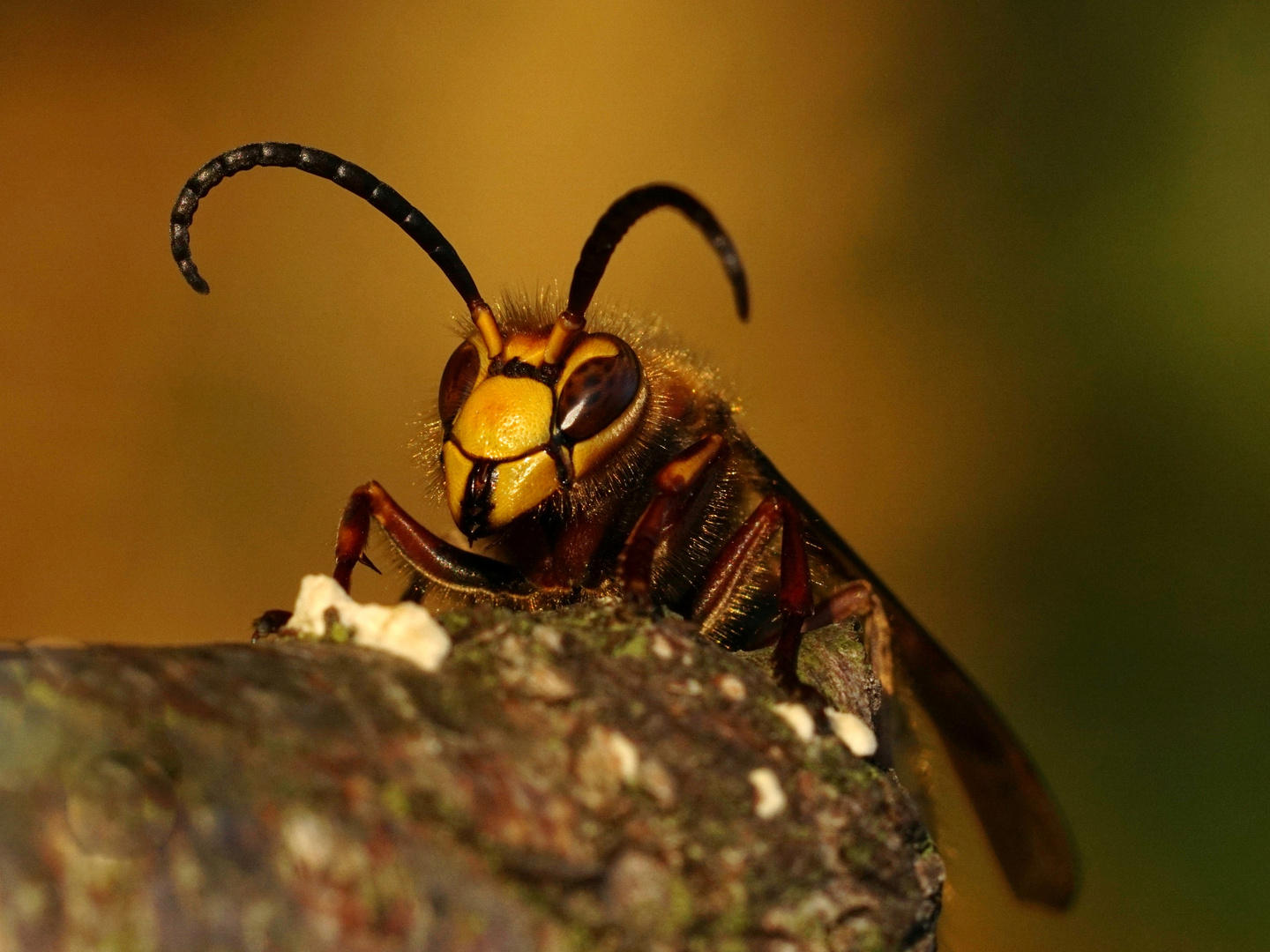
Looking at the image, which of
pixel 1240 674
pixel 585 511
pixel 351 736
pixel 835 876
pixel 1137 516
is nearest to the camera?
pixel 351 736

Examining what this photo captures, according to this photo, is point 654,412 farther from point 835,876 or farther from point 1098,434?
point 1098,434

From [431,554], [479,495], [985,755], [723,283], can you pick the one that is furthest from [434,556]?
[723,283]

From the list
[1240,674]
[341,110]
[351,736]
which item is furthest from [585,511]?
[341,110]

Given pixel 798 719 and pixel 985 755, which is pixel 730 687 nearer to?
pixel 798 719

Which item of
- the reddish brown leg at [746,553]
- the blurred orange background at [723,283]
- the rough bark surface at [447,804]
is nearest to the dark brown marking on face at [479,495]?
the reddish brown leg at [746,553]

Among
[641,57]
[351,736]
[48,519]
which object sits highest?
[641,57]
